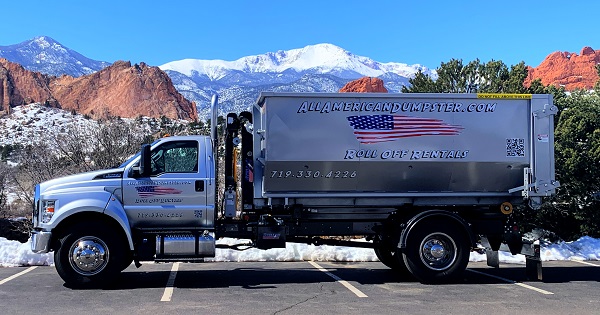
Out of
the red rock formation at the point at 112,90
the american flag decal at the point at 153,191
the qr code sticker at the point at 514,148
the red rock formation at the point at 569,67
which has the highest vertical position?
the red rock formation at the point at 569,67

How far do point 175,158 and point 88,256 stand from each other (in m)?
2.10

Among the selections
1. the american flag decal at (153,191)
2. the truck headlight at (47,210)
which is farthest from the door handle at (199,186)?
the truck headlight at (47,210)

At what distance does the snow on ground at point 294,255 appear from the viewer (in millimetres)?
12602

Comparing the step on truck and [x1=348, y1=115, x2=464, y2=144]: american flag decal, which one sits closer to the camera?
the step on truck

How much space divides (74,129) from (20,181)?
8.68 ft

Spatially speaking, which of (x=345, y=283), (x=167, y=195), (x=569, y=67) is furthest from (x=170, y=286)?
(x=569, y=67)

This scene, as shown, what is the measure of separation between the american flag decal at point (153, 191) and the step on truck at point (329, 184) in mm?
17

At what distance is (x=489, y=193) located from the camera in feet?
34.6

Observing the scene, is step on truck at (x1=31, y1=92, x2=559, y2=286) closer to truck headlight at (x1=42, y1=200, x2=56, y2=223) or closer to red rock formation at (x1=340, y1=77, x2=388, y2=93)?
truck headlight at (x1=42, y1=200, x2=56, y2=223)

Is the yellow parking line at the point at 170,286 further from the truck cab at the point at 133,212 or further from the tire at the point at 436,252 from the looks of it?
the tire at the point at 436,252

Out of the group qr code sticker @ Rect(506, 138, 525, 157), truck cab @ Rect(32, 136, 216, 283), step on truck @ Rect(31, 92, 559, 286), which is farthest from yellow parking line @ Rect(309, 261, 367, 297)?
qr code sticker @ Rect(506, 138, 525, 157)

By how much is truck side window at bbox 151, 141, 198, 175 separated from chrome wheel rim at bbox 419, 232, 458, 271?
4.17 m

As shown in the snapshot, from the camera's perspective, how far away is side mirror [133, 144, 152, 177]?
9.79 m

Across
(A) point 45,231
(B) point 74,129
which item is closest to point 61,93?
(B) point 74,129
